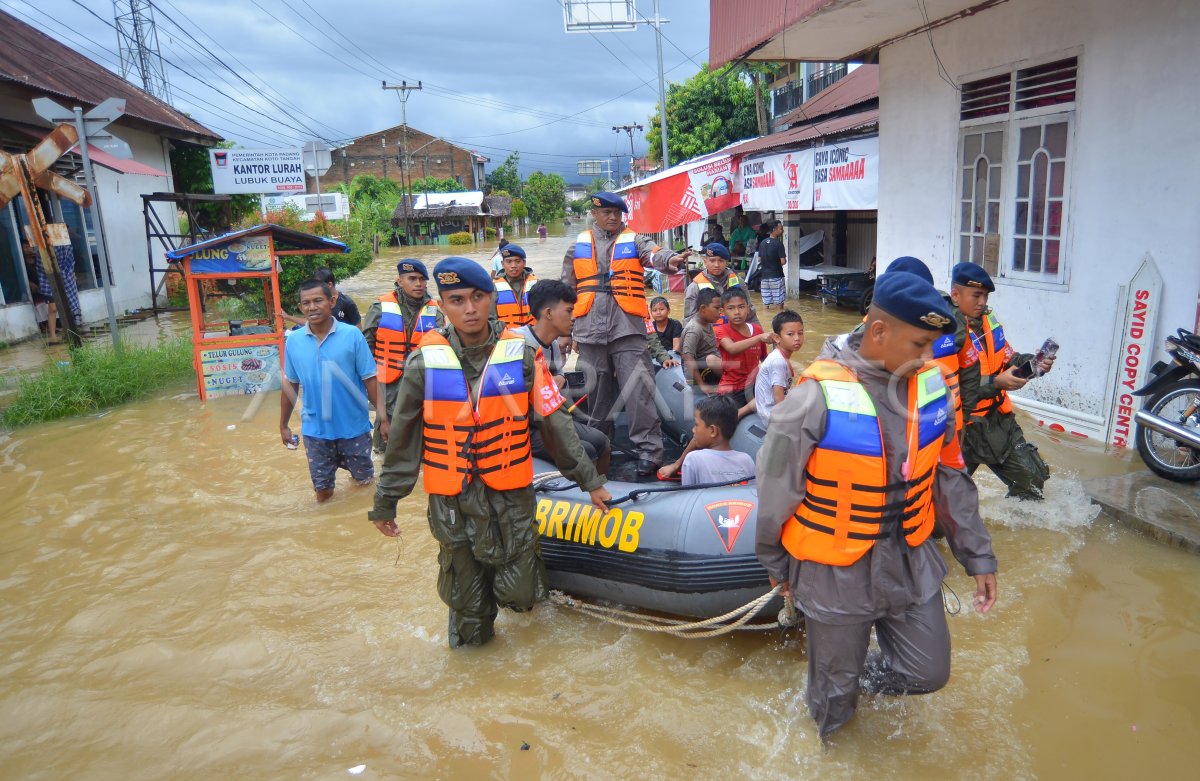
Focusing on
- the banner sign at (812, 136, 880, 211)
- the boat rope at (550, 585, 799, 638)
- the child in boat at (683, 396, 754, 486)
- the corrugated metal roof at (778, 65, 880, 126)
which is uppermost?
the corrugated metal roof at (778, 65, 880, 126)

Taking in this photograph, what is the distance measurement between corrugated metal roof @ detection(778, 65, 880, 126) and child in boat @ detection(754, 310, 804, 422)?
971 cm

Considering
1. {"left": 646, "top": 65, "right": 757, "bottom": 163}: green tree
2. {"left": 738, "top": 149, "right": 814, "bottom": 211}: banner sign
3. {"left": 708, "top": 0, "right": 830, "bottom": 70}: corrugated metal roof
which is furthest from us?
{"left": 646, "top": 65, "right": 757, "bottom": 163}: green tree

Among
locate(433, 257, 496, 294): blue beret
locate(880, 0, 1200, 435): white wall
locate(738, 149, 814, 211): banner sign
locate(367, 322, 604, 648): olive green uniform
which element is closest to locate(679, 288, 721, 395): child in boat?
locate(367, 322, 604, 648): olive green uniform

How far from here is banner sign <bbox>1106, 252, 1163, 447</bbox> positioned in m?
5.39

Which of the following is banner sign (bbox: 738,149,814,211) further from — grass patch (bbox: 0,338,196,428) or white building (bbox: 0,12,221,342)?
white building (bbox: 0,12,221,342)

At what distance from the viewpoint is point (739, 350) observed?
5.27 m

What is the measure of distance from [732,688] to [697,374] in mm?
2661

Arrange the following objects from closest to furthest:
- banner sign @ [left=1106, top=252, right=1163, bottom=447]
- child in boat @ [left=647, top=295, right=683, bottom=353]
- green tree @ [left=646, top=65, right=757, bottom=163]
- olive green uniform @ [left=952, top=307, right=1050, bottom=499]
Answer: olive green uniform @ [left=952, top=307, right=1050, bottom=499] < banner sign @ [left=1106, top=252, right=1163, bottom=447] < child in boat @ [left=647, top=295, right=683, bottom=353] < green tree @ [left=646, top=65, right=757, bottom=163]

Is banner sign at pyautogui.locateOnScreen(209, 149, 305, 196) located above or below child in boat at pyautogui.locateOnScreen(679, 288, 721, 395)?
above

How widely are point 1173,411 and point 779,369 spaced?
8.67 ft

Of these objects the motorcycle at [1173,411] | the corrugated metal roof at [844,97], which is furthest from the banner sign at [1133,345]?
the corrugated metal roof at [844,97]

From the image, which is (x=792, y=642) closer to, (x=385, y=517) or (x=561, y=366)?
(x=385, y=517)

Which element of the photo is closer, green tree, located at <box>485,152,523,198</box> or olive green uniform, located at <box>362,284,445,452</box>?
olive green uniform, located at <box>362,284,445,452</box>

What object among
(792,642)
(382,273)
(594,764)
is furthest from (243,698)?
(382,273)
